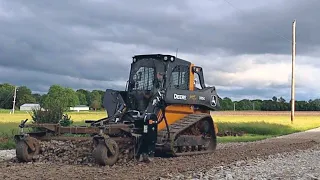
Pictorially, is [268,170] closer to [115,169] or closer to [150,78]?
[115,169]

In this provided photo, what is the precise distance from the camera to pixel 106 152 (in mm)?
12086

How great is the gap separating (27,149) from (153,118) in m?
3.52

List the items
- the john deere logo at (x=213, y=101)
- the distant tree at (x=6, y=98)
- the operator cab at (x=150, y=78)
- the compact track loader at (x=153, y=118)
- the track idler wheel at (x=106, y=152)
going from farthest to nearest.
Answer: the distant tree at (x=6, y=98) → the john deere logo at (x=213, y=101) → the operator cab at (x=150, y=78) → the compact track loader at (x=153, y=118) → the track idler wheel at (x=106, y=152)

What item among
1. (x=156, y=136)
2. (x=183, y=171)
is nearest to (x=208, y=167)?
(x=183, y=171)

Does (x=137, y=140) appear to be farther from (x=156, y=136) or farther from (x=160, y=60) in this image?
(x=160, y=60)

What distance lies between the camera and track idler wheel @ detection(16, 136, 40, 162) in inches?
513

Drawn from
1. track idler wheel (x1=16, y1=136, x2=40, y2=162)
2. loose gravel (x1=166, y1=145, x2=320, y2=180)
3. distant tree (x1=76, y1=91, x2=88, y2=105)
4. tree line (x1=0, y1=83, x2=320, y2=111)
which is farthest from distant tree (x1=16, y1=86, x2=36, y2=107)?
loose gravel (x1=166, y1=145, x2=320, y2=180)

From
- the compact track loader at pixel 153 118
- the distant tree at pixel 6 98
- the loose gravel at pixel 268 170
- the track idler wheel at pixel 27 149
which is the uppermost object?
the distant tree at pixel 6 98

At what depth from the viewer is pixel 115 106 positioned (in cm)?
1555

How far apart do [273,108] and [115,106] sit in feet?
320

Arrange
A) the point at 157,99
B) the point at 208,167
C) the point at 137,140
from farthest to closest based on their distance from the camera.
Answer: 1. the point at 157,99
2. the point at 137,140
3. the point at 208,167

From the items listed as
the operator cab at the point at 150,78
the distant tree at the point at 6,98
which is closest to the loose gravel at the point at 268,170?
the operator cab at the point at 150,78

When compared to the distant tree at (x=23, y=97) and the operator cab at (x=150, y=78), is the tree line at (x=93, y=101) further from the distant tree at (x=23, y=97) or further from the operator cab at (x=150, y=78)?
the operator cab at (x=150, y=78)

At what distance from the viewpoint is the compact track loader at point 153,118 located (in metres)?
13.2
